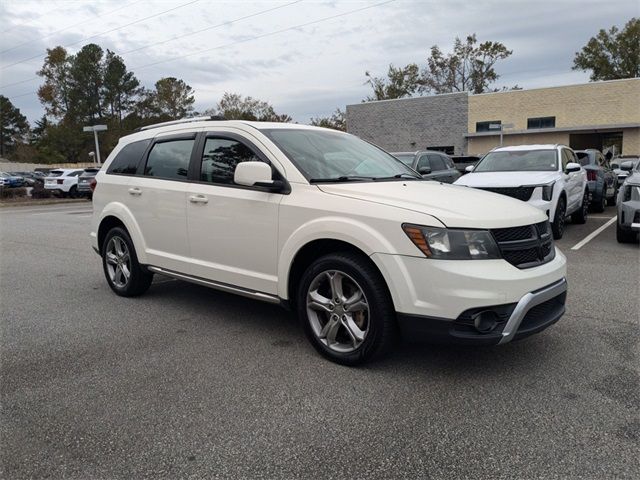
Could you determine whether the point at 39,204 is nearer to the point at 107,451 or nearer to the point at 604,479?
the point at 107,451

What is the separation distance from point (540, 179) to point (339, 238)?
664cm

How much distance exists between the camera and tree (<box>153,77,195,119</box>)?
79.8 m

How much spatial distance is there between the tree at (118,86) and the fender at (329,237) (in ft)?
263

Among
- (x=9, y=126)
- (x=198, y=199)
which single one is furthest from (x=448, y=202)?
(x=9, y=126)

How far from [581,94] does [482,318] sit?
110ft

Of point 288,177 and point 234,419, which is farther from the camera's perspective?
point 288,177

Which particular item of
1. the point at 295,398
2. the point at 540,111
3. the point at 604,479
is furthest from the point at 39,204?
the point at 540,111

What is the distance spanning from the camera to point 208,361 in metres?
4.01

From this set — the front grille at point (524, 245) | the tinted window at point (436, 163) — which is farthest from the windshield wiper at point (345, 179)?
the tinted window at point (436, 163)

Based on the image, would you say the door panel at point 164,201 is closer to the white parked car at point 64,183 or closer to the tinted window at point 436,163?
the tinted window at point 436,163

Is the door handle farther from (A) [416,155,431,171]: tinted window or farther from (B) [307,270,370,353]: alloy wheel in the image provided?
(A) [416,155,431,171]: tinted window

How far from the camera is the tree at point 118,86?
76.1 m

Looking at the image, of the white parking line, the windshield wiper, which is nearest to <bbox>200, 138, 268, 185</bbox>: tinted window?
the windshield wiper

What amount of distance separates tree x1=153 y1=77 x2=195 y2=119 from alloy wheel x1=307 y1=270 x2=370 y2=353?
264ft
